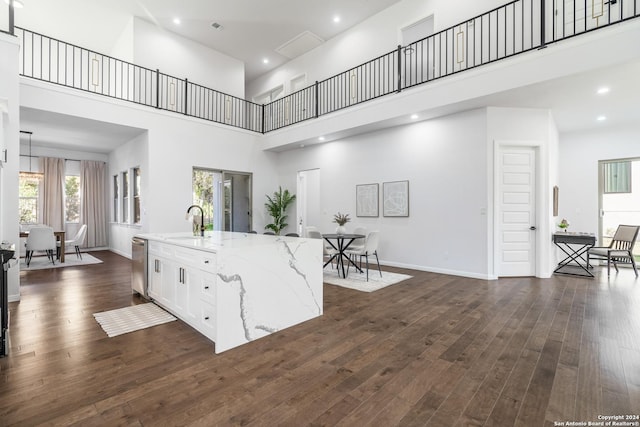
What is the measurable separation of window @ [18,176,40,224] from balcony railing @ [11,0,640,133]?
9.85ft

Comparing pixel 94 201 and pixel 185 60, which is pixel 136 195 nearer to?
pixel 94 201

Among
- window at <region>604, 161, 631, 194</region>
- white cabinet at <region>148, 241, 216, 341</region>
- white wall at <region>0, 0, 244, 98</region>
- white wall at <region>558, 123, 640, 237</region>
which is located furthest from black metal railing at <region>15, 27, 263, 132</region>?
window at <region>604, 161, 631, 194</region>

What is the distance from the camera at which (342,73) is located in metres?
6.94

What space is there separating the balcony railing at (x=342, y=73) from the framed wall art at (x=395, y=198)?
195 centimetres

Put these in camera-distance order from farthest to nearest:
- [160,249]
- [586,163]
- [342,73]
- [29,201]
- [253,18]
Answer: [29,201] < [253,18] < [342,73] < [586,163] < [160,249]

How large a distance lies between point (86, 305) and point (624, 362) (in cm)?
552

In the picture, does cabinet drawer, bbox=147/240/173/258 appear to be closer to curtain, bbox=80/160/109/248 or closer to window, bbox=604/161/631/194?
curtain, bbox=80/160/109/248

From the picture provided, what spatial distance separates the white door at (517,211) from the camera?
17.8 feet

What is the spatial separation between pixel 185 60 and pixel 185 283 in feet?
23.2

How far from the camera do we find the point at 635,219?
654 centimetres

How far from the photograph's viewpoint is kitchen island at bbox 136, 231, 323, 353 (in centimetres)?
257

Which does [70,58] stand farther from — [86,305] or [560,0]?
[560,0]

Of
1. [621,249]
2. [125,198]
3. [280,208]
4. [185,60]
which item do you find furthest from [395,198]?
[125,198]

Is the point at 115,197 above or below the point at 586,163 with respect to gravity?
below
